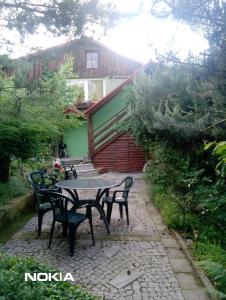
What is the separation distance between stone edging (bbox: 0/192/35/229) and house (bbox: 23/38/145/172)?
101 inches

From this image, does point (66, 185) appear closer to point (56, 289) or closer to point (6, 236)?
point (6, 236)

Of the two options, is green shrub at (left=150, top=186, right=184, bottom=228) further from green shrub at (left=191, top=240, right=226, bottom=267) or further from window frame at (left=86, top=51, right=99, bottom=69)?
window frame at (left=86, top=51, right=99, bottom=69)

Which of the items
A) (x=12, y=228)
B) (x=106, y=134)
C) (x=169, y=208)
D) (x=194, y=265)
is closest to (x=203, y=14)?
(x=194, y=265)

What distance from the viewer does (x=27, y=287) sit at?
6.47 ft

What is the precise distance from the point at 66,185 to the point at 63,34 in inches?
108

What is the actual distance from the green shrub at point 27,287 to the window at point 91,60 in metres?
20.0

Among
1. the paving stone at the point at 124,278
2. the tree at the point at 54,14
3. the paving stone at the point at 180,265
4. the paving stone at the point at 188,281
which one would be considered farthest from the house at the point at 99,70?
the paving stone at the point at 188,281

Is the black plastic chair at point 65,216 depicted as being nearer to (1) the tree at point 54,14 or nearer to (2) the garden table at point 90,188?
(2) the garden table at point 90,188

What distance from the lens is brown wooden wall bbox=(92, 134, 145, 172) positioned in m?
13.1

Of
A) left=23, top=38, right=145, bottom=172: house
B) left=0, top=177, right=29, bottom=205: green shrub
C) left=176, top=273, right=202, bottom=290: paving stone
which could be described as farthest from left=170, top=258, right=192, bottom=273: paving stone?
left=23, top=38, right=145, bottom=172: house

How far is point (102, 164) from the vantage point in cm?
1334

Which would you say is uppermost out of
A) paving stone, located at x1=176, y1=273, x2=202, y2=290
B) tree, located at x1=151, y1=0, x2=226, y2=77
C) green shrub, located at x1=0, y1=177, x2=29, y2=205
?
tree, located at x1=151, y1=0, x2=226, y2=77

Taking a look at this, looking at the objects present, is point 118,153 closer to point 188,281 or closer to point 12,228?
point 12,228

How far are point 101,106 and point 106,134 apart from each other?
148cm
